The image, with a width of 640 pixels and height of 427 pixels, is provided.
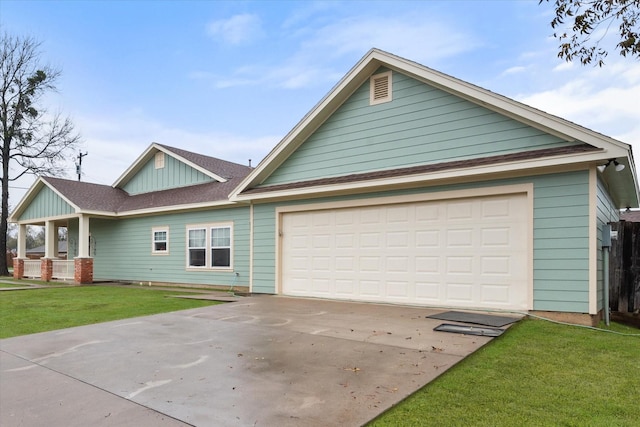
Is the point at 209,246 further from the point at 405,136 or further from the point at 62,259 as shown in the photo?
the point at 62,259

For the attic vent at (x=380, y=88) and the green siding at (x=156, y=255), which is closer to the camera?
the attic vent at (x=380, y=88)

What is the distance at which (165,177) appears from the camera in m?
17.7

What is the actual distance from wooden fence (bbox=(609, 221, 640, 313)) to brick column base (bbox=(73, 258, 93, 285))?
17.5m

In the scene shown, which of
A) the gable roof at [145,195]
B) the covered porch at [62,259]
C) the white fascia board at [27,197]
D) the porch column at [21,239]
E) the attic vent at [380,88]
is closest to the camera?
the attic vent at [380,88]

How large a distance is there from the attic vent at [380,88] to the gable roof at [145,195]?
5.96 metres

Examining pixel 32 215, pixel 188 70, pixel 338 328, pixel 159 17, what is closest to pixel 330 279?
pixel 338 328

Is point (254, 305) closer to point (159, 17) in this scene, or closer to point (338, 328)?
point (338, 328)

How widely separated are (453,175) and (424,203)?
1.00 metres

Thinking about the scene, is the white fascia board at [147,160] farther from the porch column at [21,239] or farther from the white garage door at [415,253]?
the white garage door at [415,253]

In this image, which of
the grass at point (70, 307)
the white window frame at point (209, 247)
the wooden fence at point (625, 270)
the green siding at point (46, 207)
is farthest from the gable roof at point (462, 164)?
the green siding at point (46, 207)

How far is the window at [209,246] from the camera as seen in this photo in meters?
13.7

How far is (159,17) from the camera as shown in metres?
15.7

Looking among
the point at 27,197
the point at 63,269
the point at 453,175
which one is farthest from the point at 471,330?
the point at 27,197

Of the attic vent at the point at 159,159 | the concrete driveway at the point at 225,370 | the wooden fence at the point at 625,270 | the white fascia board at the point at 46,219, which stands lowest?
the concrete driveway at the point at 225,370
